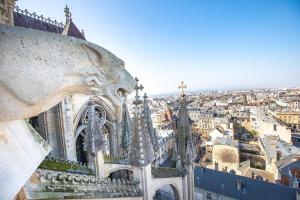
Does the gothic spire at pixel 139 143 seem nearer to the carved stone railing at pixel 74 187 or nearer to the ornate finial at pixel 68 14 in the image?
the carved stone railing at pixel 74 187

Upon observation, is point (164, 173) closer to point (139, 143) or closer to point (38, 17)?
point (139, 143)

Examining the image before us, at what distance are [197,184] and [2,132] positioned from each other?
26.7 meters

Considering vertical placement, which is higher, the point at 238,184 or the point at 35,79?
the point at 35,79

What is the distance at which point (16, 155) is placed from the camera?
6.95 feet

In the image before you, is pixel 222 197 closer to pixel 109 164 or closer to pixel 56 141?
pixel 109 164

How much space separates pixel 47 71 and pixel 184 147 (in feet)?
22.9

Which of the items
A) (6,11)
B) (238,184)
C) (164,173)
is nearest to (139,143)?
(164,173)

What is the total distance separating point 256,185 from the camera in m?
22.3

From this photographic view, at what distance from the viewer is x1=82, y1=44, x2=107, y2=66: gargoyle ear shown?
2025 millimetres

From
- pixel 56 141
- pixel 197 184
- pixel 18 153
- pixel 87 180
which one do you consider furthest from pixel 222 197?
pixel 18 153

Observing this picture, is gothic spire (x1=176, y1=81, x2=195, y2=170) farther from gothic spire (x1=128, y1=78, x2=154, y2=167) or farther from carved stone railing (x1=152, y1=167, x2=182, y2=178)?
gothic spire (x1=128, y1=78, x2=154, y2=167)

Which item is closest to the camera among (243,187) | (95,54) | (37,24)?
(95,54)

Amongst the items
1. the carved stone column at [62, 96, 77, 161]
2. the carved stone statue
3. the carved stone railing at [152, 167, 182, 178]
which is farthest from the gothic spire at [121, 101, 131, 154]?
the carved stone statue

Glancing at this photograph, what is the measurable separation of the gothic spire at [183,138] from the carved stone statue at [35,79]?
609cm
